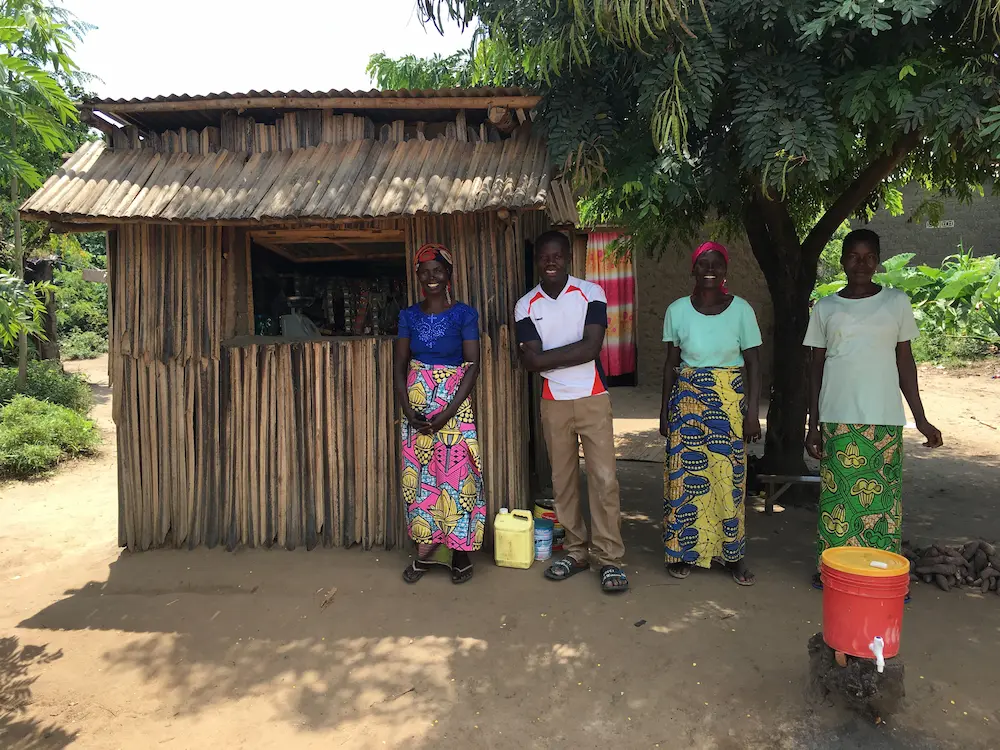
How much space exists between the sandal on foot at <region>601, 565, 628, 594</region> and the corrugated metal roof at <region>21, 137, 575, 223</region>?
2.09 m

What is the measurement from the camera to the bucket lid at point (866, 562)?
2.44m

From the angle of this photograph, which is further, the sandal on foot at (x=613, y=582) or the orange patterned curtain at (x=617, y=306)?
the orange patterned curtain at (x=617, y=306)

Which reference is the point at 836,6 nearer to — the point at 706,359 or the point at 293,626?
the point at 706,359

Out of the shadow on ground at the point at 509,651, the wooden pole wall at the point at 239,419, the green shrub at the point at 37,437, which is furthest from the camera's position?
the green shrub at the point at 37,437

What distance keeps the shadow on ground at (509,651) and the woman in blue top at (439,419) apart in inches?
12.2

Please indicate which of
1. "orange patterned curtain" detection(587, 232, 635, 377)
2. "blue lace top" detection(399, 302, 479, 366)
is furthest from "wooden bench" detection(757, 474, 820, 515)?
"orange patterned curtain" detection(587, 232, 635, 377)

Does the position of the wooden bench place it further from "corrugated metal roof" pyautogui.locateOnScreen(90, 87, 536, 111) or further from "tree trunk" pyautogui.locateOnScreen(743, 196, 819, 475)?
"corrugated metal roof" pyautogui.locateOnScreen(90, 87, 536, 111)

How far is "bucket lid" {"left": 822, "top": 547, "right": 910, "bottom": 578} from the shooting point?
8.00ft

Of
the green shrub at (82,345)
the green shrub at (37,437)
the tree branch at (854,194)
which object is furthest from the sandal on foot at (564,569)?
the green shrub at (82,345)

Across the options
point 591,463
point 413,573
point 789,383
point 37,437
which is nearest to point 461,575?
point 413,573

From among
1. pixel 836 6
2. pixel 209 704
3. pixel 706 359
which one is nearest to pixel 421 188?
pixel 706 359

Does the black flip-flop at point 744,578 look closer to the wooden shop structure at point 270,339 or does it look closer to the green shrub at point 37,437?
the wooden shop structure at point 270,339

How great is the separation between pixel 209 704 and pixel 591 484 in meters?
2.21

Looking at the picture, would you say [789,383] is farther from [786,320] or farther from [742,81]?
[742,81]
